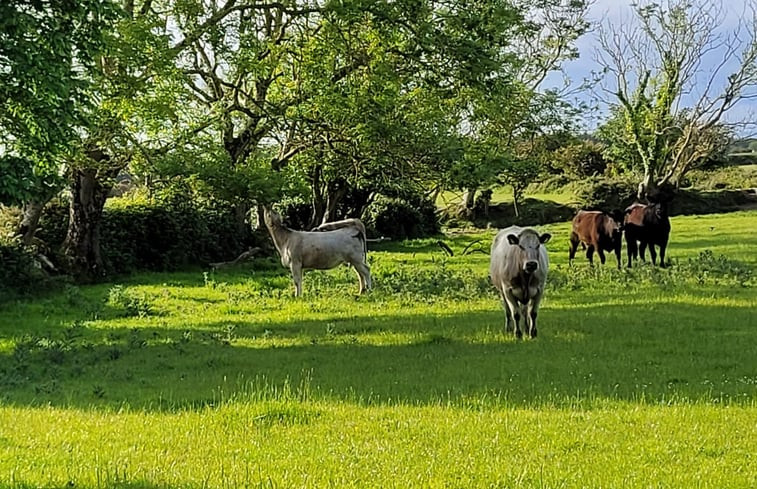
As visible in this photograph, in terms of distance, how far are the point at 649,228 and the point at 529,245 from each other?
1029 centimetres

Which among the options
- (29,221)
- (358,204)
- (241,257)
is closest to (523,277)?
(29,221)

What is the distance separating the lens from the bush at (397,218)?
40812mm

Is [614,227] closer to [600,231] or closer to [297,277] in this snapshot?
[600,231]

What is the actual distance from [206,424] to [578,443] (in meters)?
3.22

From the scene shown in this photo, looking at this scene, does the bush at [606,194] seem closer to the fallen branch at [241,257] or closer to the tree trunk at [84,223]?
the fallen branch at [241,257]

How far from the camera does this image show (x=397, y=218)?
41.6 meters

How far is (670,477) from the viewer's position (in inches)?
219

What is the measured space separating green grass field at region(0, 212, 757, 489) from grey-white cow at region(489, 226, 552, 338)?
1.22 feet

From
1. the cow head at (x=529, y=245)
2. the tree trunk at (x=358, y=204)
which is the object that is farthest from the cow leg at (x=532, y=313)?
the tree trunk at (x=358, y=204)

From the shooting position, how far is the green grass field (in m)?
5.86

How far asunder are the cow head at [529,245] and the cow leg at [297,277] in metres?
6.95

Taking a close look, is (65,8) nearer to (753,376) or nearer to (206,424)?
(206,424)

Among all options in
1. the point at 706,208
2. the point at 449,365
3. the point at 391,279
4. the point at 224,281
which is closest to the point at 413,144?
the point at 391,279

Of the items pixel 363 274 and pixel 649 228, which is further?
pixel 649 228
